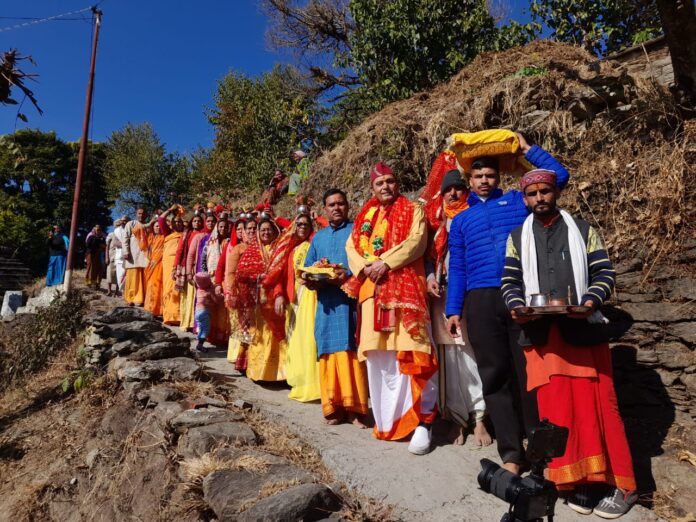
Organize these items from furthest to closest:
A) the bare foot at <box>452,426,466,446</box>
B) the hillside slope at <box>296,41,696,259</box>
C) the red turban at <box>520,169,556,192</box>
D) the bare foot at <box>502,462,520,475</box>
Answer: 1. the hillside slope at <box>296,41,696,259</box>
2. the bare foot at <box>452,426,466,446</box>
3. the bare foot at <box>502,462,520,475</box>
4. the red turban at <box>520,169,556,192</box>

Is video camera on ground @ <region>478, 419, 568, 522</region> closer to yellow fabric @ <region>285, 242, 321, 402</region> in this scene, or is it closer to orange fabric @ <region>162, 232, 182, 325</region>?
yellow fabric @ <region>285, 242, 321, 402</region>

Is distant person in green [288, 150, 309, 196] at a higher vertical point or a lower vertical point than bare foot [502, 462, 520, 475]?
higher

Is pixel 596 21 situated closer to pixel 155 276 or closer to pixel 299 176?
pixel 299 176

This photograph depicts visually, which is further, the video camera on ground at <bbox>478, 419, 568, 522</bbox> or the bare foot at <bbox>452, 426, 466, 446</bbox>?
the bare foot at <bbox>452, 426, 466, 446</bbox>

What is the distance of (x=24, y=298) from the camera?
1305 centimetres

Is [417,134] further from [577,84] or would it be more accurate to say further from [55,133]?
[55,133]

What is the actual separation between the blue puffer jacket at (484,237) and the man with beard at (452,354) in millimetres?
283

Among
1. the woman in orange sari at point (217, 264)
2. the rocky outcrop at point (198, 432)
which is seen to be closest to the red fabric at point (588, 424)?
the rocky outcrop at point (198, 432)

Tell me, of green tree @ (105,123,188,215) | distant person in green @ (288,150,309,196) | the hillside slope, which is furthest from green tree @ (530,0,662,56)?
green tree @ (105,123,188,215)

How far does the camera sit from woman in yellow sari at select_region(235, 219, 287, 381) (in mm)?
5121

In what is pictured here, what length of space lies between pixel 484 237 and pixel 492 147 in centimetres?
60

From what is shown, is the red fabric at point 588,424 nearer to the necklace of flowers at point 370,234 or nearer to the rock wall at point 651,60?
the necklace of flowers at point 370,234

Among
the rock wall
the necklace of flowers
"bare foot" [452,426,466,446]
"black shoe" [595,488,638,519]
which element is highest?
the rock wall

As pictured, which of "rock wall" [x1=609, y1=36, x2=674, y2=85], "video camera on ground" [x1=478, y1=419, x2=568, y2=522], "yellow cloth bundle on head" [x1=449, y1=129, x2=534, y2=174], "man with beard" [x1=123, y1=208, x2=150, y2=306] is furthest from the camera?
"man with beard" [x1=123, y1=208, x2=150, y2=306]
